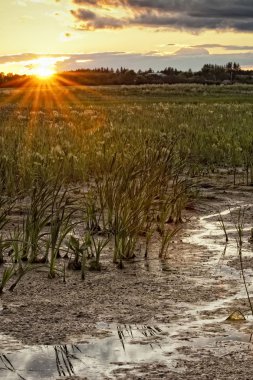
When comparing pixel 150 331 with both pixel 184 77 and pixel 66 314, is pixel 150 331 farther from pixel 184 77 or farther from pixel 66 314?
pixel 184 77

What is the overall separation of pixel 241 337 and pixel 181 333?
324mm

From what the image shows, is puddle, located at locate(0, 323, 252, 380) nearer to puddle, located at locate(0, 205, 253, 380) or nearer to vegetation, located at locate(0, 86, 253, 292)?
puddle, located at locate(0, 205, 253, 380)

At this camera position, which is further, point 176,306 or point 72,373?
point 176,306

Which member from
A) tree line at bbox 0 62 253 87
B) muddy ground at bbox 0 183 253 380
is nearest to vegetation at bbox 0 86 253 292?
muddy ground at bbox 0 183 253 380

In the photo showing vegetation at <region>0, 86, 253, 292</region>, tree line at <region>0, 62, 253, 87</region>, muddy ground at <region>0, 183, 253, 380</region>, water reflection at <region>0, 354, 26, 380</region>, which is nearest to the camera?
water reflection at <region>0, 354, 26, 380</region>

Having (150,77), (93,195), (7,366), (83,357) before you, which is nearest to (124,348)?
(83,357)

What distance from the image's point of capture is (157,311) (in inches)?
168

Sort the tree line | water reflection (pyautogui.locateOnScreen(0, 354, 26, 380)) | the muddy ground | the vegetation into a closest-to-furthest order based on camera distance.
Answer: water reflection (pyautogui.locateOnScreen(0, 354, 26, 380)) < the muddy ground < the vegetation < the tree line

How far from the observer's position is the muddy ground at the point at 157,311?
3404mm

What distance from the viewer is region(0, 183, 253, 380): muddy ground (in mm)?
3404

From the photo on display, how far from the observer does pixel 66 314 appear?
4215 millimetres

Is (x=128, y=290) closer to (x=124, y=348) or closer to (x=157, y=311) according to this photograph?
(x=157, y=311)

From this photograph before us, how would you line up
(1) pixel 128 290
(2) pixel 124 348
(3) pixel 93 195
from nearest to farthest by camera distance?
(2) pixel 124 348
(1) pixel 128 290
(3) pixel 93 195

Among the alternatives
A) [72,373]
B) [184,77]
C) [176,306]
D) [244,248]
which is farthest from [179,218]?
[184,77]
